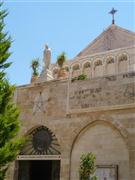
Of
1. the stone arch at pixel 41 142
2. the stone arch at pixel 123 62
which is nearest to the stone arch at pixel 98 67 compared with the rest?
the stone arch at pixel 123 62

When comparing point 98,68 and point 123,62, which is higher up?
point 123,62

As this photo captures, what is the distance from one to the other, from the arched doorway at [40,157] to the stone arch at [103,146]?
1.01 metres

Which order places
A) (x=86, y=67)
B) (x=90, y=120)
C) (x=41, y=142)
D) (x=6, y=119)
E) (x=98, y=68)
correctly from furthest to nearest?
1. (x=86, y=67)
2. (x=98, y=68)
3. (x=41, y=142)
4. (x=90, y=120)
5. (x=6, y=119)

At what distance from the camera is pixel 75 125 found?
13.1m

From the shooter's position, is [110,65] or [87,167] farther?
[110,65]

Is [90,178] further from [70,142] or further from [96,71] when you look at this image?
[96,71]

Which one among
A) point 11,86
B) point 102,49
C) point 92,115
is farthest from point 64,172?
point 102,49

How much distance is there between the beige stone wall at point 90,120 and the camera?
11844 millimetres

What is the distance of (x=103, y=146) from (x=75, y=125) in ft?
4.82

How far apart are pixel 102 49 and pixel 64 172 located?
41.2 feet

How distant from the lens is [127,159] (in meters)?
11.6

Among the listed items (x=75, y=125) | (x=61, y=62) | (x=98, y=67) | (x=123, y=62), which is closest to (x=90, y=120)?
(x=75, y=125)

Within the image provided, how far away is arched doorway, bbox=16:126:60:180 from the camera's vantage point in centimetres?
1375

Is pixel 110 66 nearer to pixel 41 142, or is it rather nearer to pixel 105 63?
pixel 105 63
